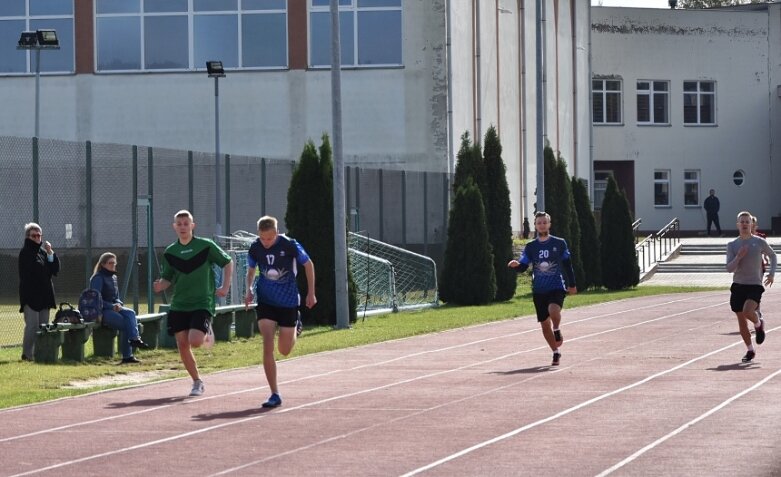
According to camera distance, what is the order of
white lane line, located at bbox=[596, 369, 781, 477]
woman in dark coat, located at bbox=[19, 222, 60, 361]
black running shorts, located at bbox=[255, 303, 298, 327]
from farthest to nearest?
woman in dark coat, located at bbox=[19, 222, 60, 361] < black running shorts, located at bbox=[255, 303, 298, 327] < white lane line, located at bbox=[596, 369, 781, 477]

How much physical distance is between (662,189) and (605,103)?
462cm

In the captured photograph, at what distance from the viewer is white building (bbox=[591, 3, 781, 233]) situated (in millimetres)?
68812

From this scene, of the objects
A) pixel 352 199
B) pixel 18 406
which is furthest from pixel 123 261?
pixel 18 406

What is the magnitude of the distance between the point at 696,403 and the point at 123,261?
19.7 meters

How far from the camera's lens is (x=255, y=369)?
1927 cm

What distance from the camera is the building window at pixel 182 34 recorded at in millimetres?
46906

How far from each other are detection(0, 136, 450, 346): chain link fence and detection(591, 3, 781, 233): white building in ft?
109

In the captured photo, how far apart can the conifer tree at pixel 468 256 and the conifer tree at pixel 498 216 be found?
1.10 meters

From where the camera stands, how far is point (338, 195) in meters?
26.9

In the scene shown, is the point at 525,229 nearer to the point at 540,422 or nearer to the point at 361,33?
the point at 361,33

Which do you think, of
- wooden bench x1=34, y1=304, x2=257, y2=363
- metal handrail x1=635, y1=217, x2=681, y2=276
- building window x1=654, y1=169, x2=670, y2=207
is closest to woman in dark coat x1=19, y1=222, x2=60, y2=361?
wooden bench x1=34, y1=304, x2=257, y2=363

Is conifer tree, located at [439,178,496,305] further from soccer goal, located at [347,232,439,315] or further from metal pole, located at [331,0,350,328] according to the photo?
metal pole, located at [331,0,350,328]

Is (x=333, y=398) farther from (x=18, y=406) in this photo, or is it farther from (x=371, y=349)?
(x=371, y=349)

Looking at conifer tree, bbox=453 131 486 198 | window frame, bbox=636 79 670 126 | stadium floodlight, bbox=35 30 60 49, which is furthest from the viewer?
window frame, bbox=636 79 670 126
